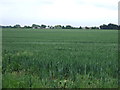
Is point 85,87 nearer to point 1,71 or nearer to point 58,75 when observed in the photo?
point 58,75

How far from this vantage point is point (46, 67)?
8336 millimetres

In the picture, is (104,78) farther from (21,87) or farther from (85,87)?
(21,87)

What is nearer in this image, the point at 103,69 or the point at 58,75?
the point at 58,75

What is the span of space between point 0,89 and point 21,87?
1.53 ft

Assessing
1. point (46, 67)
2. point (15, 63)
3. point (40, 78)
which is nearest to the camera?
point (40, 78)

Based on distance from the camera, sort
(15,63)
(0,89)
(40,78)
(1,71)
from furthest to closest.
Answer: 1. (15,63)
2. (1,71)
3. (40,78)
4. (0,89)

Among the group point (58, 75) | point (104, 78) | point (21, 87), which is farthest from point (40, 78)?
point (104, 78)

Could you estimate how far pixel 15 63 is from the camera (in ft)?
29.4

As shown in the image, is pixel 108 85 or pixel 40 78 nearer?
pixel 108 85

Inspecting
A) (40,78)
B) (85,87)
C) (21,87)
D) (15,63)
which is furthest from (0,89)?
(15,63)

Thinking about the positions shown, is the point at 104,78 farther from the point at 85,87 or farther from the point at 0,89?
the point at 0,89

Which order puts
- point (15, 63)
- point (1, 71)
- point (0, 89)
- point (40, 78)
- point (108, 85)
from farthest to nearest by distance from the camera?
point (15, 63)
point (1, 71)
point (40, 78)
point (108, 85)
point (0, 89)

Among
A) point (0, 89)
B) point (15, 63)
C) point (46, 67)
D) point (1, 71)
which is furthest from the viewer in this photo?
point (15, 63)

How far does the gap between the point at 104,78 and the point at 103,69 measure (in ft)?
3.51
